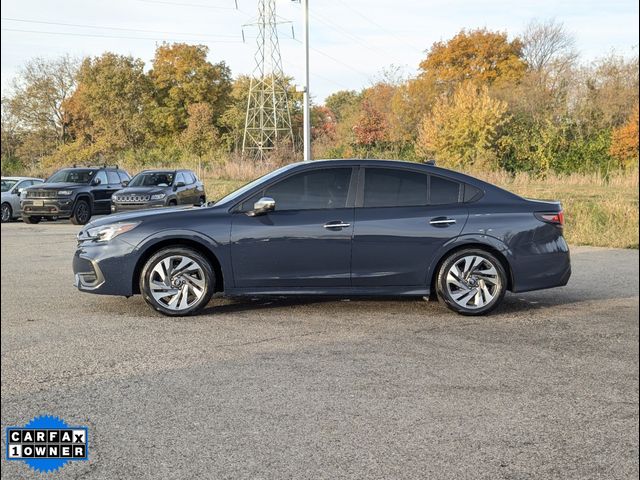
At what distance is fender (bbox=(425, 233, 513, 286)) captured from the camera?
23.2 feet

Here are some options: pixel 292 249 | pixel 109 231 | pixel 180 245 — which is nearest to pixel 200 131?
pixel 109 231

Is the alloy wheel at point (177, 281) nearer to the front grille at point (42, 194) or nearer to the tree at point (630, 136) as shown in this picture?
the tree at point (630, 136)

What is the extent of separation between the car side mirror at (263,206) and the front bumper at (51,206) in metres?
14.9

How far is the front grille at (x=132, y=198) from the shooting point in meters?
19.7

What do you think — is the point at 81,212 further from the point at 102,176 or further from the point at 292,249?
the point at 292,249

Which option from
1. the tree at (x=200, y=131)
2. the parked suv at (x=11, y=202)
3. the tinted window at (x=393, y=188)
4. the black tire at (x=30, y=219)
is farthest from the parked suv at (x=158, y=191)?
the tree at (x=200, y=131)

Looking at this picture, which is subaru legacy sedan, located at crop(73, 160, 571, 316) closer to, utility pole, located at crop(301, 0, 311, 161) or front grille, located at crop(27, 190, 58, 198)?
front grille, located at crop(27, 190, 58, 198)

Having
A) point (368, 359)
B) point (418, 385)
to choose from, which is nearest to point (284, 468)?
point (418, 385)

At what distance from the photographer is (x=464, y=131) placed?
1331 inches

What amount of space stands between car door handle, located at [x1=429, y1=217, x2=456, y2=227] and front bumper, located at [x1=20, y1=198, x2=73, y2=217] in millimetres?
15805

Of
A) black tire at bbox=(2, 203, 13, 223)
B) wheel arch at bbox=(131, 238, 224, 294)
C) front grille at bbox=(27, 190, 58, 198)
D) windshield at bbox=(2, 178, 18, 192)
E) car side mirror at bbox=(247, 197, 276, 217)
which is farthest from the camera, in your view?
windshield at bbox=(2, 178, 18, 192)

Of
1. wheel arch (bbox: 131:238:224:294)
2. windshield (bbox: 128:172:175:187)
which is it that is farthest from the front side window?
windshield (bbox: 128:172:175:187)

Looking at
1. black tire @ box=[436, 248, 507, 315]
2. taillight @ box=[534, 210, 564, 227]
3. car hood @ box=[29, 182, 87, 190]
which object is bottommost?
black tire @ box=[436, 248, 507, 315]

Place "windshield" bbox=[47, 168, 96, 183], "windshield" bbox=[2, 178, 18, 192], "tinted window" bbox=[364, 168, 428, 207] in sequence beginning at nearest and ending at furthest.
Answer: "tinted window" bbox=[364, 168, 428, 207], "windshield" bbox=[47, 168, 96, 183], "windshield" bbox=[2, 178, 18, 192]
